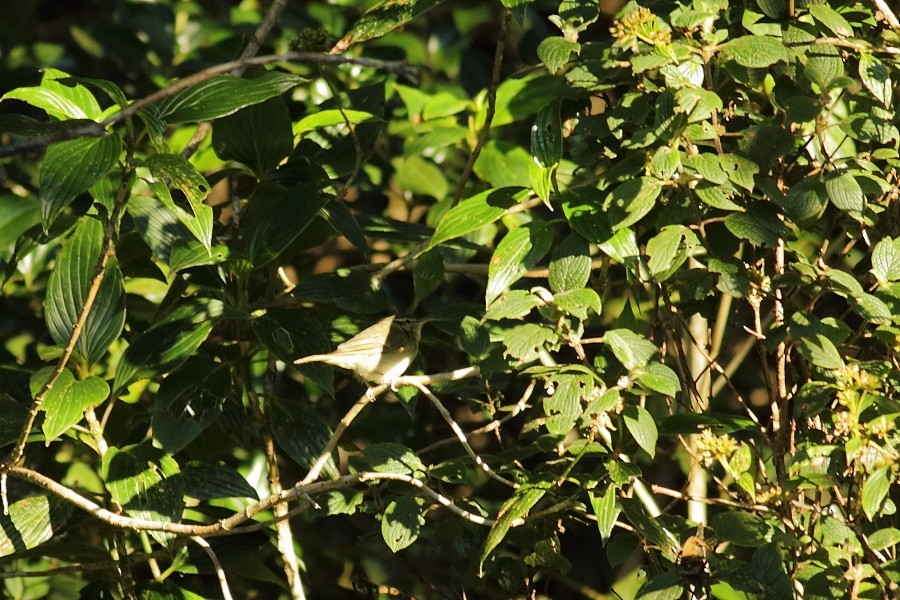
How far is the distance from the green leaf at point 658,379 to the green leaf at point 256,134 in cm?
80

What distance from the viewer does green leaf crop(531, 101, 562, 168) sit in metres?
1.52

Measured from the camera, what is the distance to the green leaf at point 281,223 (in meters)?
1.65

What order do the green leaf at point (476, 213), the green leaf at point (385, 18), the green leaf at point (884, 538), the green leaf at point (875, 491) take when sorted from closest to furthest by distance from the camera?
the green leaf at point (875, 491) < the green leaf at point (884, 538) < the green leaf at point (476, 213) < the green leaf at point (385, 18)

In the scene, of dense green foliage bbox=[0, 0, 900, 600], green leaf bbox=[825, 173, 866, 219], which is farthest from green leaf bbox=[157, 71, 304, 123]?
green leaf bbox=[825, 173, 866, 219]

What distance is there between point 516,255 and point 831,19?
1.77ft

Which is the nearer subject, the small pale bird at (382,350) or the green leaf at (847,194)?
the green leaf at (847,194)

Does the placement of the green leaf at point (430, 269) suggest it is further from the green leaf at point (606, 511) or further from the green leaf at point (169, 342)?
the green leaf at point (606, 511)

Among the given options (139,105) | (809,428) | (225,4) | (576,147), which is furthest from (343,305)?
(225,4)

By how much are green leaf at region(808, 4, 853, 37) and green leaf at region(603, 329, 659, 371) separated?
49cm

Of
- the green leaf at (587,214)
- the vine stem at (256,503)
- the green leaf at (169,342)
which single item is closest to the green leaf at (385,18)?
the green leaf at (587,214)

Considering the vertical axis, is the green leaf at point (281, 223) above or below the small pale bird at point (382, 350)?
above

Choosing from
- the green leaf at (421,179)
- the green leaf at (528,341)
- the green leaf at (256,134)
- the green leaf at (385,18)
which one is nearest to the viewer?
the green leaf at (528,341)

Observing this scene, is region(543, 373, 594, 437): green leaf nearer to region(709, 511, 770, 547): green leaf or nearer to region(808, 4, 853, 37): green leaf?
region(709, 511, 770, 547): green leaf

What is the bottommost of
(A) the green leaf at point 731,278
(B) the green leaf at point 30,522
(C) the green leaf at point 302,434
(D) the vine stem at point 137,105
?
(C) the green leaf at point 302,434
